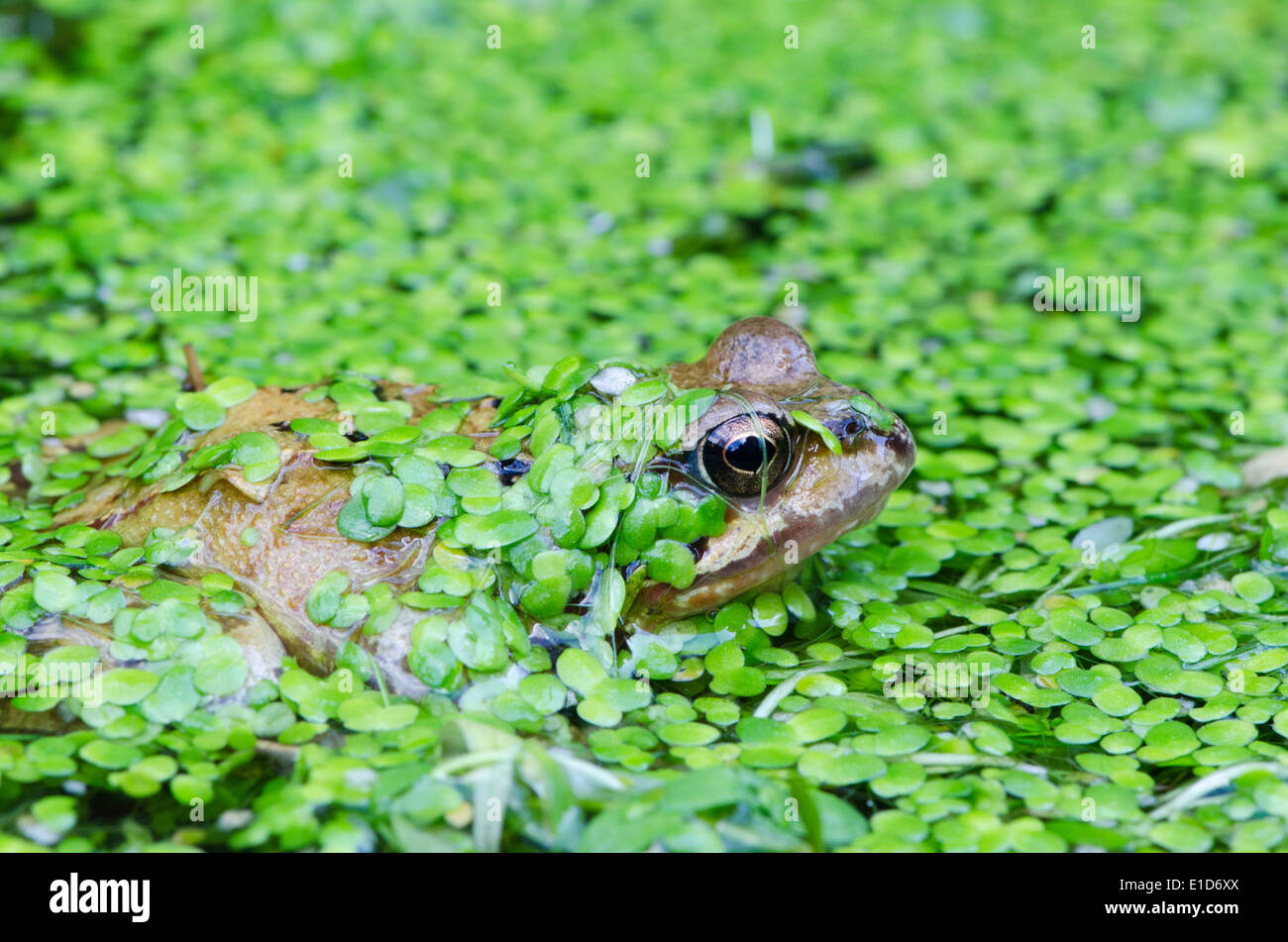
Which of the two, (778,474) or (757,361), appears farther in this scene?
(757,361)

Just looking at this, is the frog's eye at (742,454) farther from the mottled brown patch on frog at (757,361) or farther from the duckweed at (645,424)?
the mottled brown patch on frog at (757,361)

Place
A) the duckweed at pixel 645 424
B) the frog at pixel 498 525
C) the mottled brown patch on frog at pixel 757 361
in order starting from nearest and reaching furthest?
1. the duckweed at pixel 645 424
2. the frog at pixel 498 525
3. the mottled brown patch on frog at pixel 757 361

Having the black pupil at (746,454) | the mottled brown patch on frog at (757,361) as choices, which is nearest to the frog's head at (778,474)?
the black pupil at (746,454)

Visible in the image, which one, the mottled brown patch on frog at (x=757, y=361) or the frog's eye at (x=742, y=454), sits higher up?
the mottled brown patch on frog at (x=757, y=361)

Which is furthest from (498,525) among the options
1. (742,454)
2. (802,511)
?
(802,511)

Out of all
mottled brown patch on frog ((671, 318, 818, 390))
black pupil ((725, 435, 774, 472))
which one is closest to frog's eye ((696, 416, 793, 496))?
black pupil ((725, 435, 774, 472))

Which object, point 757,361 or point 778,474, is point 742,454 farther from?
point 757,361

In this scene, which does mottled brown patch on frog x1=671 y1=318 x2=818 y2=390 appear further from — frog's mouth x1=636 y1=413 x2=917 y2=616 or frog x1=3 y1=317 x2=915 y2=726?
frog's mouth x1=636 y1=413 x2=917 y2=616
